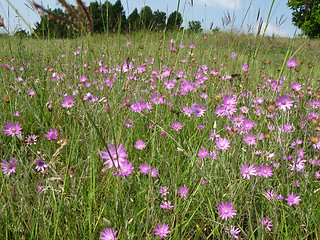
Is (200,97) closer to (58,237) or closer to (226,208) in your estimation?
(226,208)

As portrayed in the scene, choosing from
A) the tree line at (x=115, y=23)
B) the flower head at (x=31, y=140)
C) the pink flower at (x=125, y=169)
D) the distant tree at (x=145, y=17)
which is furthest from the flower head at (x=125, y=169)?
the distant tree at (x=145, y=17)

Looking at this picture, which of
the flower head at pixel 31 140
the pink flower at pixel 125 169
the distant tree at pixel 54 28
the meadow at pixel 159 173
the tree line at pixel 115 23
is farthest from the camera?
the distant tree at pixel 54 28

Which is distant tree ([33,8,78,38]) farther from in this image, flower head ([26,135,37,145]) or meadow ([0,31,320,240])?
flower head ([26,135,37,145])

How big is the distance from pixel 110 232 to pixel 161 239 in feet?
0.65

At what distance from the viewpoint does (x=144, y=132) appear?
1.68m

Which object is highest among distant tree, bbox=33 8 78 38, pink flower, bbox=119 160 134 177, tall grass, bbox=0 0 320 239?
distant tree, bbox=33 8 78 38

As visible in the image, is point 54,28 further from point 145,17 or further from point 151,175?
point 151,175

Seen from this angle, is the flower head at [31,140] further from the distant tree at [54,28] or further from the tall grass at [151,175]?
the distant tree at [54,28]

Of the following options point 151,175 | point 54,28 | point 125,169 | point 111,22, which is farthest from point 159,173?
point 54,28

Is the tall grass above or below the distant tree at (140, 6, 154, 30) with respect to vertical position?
below

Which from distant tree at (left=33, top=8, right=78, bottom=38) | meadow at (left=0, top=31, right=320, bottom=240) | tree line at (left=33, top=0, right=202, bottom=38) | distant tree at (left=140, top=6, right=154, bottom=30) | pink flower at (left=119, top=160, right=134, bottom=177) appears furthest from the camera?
distant tree at (left=140, top=6, right=154, bottom=30)

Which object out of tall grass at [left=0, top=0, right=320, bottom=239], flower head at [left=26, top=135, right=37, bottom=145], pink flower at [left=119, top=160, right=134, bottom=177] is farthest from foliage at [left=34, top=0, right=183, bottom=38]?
flower head at [left=26, top=135, right=37, bottom=145]

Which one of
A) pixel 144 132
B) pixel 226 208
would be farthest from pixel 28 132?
pixel 226 208

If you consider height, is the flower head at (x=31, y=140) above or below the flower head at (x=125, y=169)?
below
